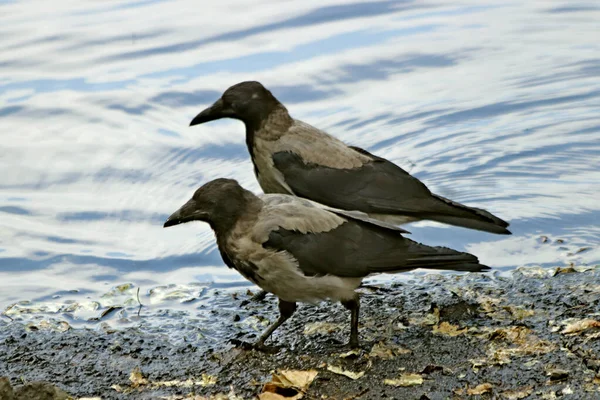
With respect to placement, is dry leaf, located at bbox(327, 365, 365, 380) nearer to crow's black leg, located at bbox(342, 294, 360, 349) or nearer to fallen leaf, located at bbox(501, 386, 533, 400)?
crow's black leg, located at bbox(342, 294, 360, 349)

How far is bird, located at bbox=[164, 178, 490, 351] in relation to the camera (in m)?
6.25

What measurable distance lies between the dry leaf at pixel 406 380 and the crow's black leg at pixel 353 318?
1.83 ft

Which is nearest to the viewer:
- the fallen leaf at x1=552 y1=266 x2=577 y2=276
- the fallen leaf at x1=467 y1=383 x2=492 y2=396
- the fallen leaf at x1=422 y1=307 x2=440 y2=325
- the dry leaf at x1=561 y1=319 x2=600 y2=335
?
the fallen leaf at x1=467 y1=383 x2=492 y2=396

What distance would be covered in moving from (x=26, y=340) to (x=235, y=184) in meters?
1.74

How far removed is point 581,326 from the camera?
20.3ft

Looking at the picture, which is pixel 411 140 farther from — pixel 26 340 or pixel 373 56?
pixel 26 340

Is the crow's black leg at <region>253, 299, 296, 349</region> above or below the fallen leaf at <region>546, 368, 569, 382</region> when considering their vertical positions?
above

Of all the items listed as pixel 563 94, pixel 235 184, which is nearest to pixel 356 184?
pixel 235 184

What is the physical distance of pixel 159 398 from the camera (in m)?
5.84

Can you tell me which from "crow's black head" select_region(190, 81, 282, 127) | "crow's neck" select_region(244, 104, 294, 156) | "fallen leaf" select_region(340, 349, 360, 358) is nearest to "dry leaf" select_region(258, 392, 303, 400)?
"fallen leaf" select_region(340, 349, 360, 358)

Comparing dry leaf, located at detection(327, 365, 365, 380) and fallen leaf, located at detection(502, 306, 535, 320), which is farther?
fallen leaf, located at detection(502, 306, 535, 320)

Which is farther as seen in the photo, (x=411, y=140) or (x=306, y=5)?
(x=306, y=5)

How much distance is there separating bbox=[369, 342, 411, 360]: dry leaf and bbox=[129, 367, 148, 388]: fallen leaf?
1.31 meters

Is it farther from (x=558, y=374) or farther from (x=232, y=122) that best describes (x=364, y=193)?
(x=232, y=122)
